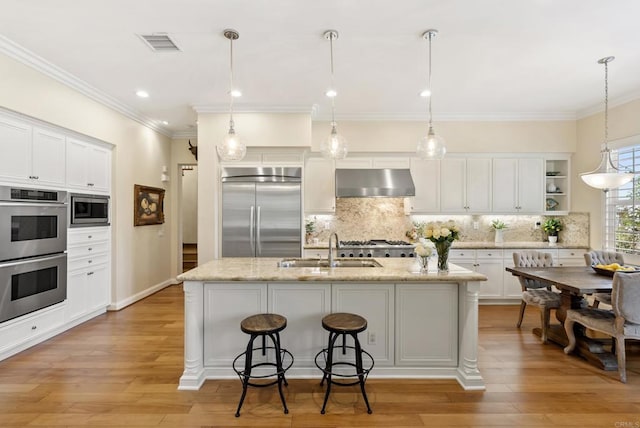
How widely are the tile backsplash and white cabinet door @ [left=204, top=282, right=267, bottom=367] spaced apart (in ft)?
9.23

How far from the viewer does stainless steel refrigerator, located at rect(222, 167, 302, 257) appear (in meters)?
4.71

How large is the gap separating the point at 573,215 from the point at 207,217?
19.1 feet

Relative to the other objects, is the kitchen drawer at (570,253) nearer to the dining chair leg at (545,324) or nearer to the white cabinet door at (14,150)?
the dining chair leg at (545,324)

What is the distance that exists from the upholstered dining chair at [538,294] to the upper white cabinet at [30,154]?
18.8 ft

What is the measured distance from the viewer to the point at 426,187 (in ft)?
17.2

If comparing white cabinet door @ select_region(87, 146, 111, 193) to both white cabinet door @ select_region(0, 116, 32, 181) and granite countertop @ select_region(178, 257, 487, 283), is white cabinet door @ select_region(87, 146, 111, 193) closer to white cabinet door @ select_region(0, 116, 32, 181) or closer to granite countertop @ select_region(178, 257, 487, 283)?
white cabinet door @ select_region(0, 116, 32, 181)

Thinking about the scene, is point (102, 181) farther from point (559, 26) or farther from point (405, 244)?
point (559, 26)

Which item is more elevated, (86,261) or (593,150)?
(593,150)

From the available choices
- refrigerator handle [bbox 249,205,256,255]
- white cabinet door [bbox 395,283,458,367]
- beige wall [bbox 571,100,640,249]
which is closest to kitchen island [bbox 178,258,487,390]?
white cabinet door [bbox 395,283,458,367]

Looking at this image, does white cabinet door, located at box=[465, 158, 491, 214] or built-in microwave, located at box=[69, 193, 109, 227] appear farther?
white cabinet door, located at box=[465, 158, 491, 214]

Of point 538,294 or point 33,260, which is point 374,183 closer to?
point 538,294

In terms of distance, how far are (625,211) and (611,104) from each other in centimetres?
153

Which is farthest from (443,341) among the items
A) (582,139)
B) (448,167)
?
(582,139)

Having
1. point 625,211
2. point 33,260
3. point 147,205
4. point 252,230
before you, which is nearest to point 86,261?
point 33,260
